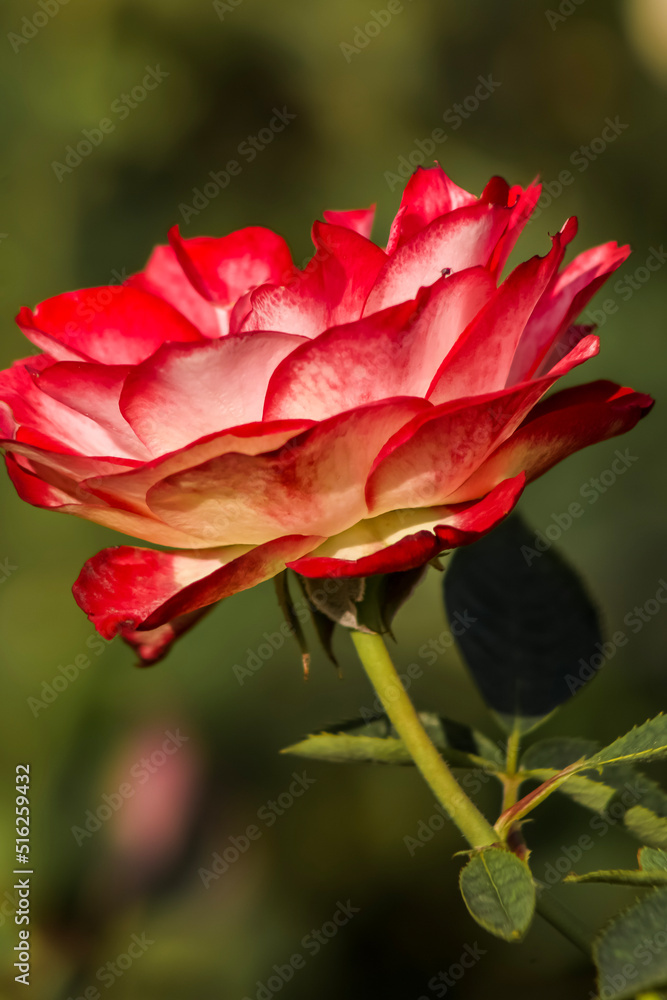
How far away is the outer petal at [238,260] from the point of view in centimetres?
51

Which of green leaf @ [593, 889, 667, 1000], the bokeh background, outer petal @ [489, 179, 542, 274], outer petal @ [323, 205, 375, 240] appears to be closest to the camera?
green leaf @ [593, 889, 667, 1000]

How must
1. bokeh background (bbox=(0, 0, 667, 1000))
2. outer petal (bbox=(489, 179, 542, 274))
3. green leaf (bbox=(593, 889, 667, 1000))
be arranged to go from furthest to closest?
bokeh background (bbox=(0, 0, 667, 1000)), outer petal (bbox=(489, 179, 542, 274)), green leaf (bbox=(593, 889, 667, 1000))

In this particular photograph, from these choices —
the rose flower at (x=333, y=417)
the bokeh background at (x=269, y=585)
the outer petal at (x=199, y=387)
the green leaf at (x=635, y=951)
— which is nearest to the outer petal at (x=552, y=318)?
the rose flower at (x=333, y=417)

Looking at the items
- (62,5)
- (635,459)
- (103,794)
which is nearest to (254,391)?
(103,794)

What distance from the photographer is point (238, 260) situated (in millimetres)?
510

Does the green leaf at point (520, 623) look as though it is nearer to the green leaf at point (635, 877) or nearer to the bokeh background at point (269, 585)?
the green leaf at point (635, 877)

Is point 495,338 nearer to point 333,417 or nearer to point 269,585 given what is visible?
point 333,417

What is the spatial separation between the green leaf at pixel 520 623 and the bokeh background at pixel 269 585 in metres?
0.42

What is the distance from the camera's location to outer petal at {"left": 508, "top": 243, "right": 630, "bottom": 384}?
0.38 meters

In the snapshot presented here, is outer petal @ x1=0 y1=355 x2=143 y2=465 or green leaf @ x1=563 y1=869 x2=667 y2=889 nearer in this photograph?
green leaf @ x1=563 y1=869 x2=667 y2=889

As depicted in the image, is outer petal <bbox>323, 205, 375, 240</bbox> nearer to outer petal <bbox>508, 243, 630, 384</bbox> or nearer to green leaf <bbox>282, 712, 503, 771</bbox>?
outer petal <bbox>508, 243, 630, 384</bbox>

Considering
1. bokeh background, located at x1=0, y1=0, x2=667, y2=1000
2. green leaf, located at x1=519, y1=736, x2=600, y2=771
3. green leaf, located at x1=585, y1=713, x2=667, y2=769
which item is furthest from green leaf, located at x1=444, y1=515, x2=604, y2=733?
bokeh background, located at x1=0, y1=0, x2=667, y2=1000

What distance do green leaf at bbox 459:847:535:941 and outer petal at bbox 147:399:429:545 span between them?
0.14 meters

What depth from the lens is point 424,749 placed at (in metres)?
0.36
